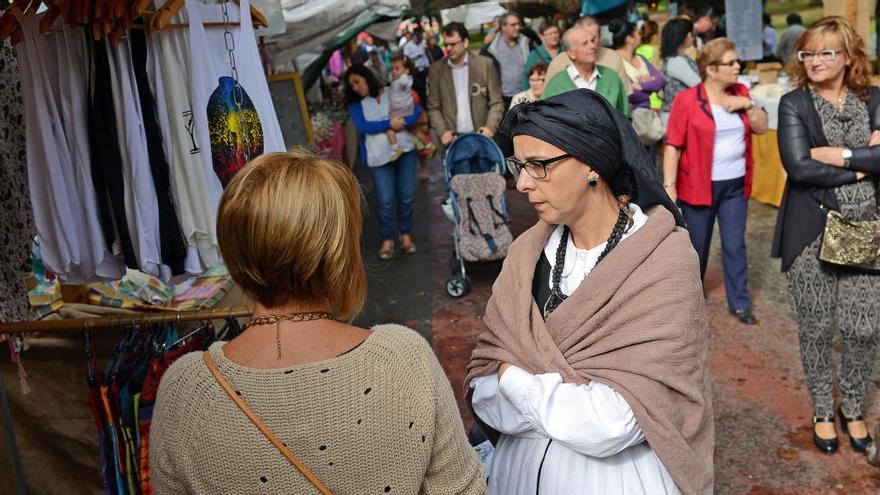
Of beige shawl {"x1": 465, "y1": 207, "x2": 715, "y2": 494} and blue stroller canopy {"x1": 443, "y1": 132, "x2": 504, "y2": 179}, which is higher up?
beige shawl {"x1": 465, "y1": 207, "x2": 715, "y2": 494}

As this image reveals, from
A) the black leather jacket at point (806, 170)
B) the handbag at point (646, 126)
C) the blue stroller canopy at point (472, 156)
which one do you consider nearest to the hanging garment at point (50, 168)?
the black leather jacket at point (806, 170)

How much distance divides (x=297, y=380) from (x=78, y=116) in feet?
6.66

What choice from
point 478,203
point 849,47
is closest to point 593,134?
point 849,47

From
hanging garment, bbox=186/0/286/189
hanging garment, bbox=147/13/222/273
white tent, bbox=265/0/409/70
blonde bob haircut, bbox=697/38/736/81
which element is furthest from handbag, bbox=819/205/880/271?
white tent, bbox=265/0/409/70

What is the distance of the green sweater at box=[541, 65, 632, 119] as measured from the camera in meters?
6.07

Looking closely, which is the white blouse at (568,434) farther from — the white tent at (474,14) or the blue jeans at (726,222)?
the white tent at (474,14)

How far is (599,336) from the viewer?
232 centimetres

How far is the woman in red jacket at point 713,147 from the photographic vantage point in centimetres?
541

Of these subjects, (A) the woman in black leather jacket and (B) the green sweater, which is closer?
(A) the woman in black leather jacket

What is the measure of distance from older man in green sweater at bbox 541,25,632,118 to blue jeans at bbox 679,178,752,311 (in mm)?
1012

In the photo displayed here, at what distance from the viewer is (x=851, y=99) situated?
13.0 feet

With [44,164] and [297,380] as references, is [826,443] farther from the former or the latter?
[44,164]

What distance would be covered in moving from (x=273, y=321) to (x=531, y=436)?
1068 mm

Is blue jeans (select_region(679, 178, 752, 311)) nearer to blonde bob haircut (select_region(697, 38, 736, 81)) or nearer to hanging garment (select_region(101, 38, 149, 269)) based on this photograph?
blonde bob haircut (select_region(697, 38, 736, 81))
